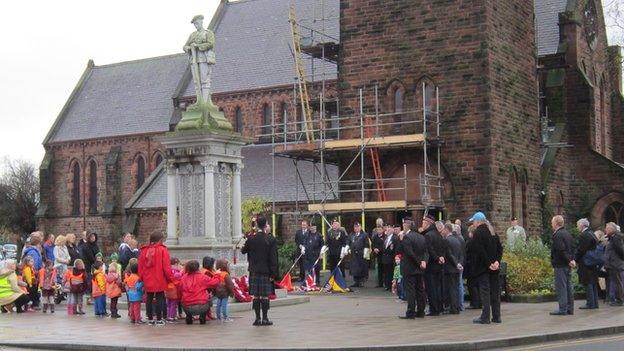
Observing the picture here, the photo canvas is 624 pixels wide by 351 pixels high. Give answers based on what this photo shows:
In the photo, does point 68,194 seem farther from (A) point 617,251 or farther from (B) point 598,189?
(A) point 617,251

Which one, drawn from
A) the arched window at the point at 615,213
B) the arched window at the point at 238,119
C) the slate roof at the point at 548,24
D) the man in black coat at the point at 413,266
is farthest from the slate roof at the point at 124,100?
the man in black coat at the point at 413,266

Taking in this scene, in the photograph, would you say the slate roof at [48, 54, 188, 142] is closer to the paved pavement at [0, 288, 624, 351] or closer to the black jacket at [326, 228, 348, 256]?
the black jacket at [326, 228, 348, 256]

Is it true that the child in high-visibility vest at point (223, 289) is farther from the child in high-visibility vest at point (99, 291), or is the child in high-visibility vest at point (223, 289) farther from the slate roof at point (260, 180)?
the slate roof at point (260, 180)

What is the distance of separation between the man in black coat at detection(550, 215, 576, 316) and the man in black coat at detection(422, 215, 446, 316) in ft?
6.80

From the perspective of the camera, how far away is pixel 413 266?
1744 centimetres

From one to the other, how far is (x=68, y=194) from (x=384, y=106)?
33087 mm

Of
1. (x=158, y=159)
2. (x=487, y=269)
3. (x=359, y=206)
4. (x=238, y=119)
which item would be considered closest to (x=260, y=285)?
(x=487, y=269)

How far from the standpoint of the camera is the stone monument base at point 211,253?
20562mm

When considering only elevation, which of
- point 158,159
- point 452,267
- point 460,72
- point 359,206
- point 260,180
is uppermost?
point 460,72

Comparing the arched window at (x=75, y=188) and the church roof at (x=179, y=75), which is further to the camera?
the arched window at (x=75, y=188)

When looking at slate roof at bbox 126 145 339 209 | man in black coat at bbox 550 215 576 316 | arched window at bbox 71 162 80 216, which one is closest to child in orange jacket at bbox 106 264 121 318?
man in black coat at bbox 550 215 576 316

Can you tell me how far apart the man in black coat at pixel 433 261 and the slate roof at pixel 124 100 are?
36.8 m

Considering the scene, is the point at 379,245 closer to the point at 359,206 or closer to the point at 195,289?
the point at 359,206

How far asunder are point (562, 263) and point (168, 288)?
23.6ft
